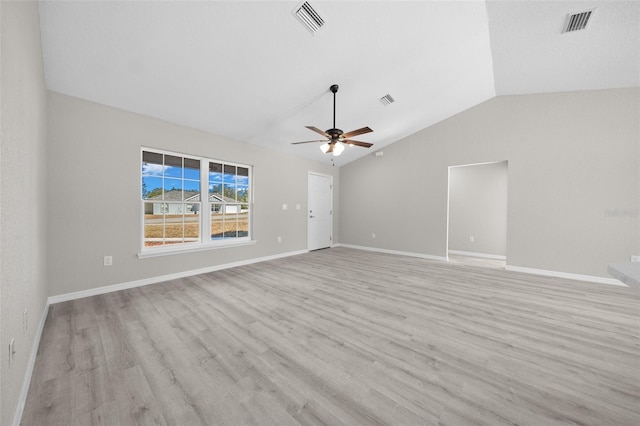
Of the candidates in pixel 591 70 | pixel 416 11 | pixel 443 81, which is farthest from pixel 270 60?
pixel 591 70

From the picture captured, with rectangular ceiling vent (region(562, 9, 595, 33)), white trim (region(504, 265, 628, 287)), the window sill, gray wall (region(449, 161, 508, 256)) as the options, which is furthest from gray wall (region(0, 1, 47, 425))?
gray wall (region(449, 161, 508, 256))

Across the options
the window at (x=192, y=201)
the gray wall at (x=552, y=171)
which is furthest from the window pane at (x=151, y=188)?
the gray wall at (x=552, y=171)

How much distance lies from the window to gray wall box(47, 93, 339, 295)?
18 cm

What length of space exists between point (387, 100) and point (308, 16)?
2.19 meters

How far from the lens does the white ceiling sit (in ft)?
7.39

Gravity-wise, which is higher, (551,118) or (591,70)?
(591,70)

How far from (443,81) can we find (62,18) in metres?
4.81

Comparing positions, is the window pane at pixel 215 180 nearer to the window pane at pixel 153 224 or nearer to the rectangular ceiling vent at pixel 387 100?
the window pane at pixel 153 224

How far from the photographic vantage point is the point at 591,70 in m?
3.42

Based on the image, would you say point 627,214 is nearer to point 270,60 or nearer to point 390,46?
point 390,46

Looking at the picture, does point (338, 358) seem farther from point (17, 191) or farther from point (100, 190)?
point (100, 190)

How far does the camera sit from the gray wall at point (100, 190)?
2729mm

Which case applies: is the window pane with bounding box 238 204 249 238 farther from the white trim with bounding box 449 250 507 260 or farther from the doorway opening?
the white trim with bounding box 449 250 507 260

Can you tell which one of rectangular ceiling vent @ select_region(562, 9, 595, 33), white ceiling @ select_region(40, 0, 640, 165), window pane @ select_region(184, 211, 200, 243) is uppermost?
rectangular ceiling vent @ select_region(562, 9, 595, 33)
